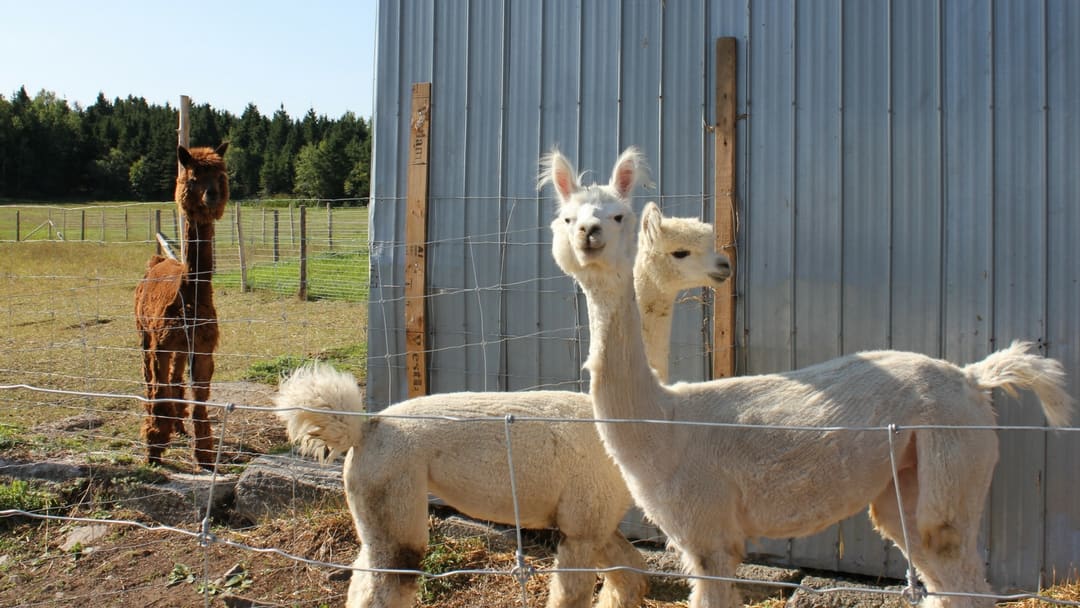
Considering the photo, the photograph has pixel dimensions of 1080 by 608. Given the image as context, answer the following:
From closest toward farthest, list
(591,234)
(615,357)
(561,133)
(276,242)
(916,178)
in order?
(591,234) → (615,357) → (916,178) → (561,133) → (276,242)

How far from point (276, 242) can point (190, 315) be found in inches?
590

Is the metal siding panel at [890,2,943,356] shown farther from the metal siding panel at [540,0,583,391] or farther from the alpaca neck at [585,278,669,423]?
Answer: the alpaca neck at [585,278,669,423]

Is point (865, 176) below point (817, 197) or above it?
above

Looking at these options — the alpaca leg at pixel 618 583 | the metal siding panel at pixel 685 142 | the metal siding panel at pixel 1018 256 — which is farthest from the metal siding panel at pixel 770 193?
the alpaca leg at pixel 618 583

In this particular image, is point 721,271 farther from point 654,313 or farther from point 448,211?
point 448,211

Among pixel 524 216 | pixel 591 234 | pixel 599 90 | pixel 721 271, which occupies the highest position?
pixel 599 90

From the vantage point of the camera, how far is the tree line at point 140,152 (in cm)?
6078

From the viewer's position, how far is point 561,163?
13.3ft

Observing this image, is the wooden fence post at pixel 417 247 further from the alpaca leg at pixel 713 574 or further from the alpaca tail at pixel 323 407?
the alpaca leg at pixel 713 574

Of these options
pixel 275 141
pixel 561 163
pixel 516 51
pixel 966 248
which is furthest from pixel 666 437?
pixel 275 141

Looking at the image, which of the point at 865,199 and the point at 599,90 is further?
the point at 599,90

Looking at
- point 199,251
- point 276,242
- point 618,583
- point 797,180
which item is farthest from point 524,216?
point 276,242

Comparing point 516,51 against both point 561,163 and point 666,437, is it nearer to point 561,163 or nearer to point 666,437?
point 561,163

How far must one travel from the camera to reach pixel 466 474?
14.0 ft
